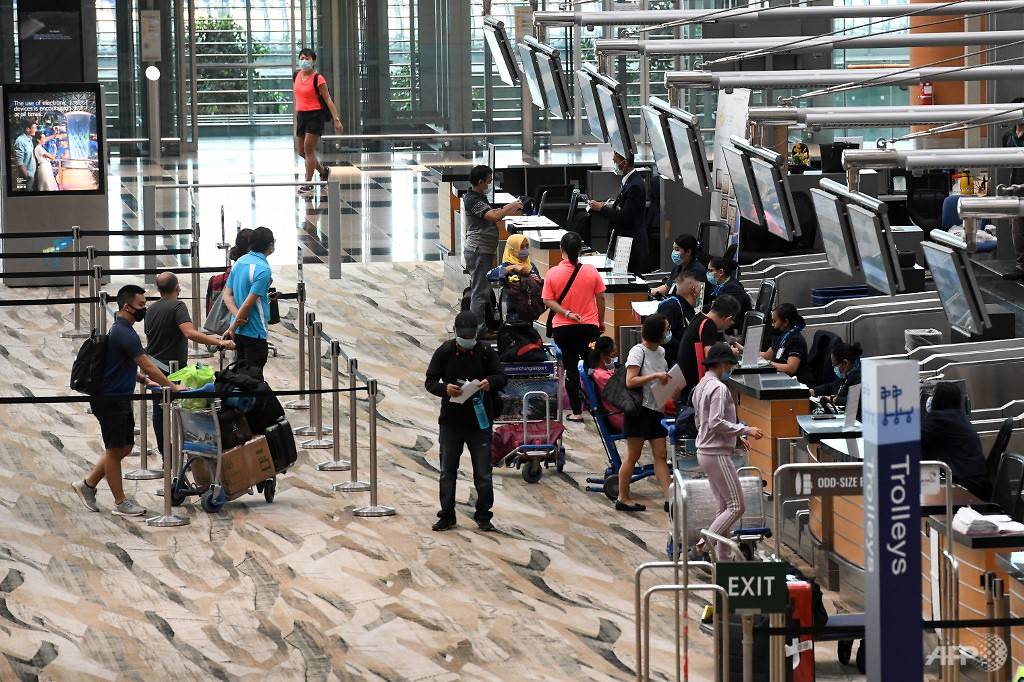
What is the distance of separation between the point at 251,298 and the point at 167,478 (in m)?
2.16

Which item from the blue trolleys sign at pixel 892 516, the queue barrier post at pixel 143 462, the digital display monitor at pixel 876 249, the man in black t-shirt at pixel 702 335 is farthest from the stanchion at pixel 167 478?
the blue trolleys sign at pixel 892 516

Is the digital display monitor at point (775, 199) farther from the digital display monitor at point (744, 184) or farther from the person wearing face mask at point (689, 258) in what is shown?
the person wearing face mask at point (689, 258)

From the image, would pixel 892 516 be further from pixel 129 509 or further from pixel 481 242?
pixel 481 242

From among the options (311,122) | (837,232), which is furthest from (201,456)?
(311,122)

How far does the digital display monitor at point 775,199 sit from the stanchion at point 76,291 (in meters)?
8.32

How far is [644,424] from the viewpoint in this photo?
36.7ft

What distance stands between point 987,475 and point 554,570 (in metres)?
2.53

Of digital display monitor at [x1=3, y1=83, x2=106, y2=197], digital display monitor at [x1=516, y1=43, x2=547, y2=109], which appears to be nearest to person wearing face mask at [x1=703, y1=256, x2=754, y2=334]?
digital display monitor at [x1=516, y1=43, x2=547, y2=109]

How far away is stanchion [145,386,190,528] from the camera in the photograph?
11.0m

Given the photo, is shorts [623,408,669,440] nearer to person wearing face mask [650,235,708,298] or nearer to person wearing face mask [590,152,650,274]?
person wearing face mask [650,235,708,298]

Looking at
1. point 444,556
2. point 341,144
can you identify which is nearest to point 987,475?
point 444,556

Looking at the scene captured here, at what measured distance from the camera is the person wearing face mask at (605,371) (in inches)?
460

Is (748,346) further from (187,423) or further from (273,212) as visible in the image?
(273,212)

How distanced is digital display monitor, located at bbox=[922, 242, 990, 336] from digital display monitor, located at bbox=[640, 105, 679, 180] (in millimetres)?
3851
